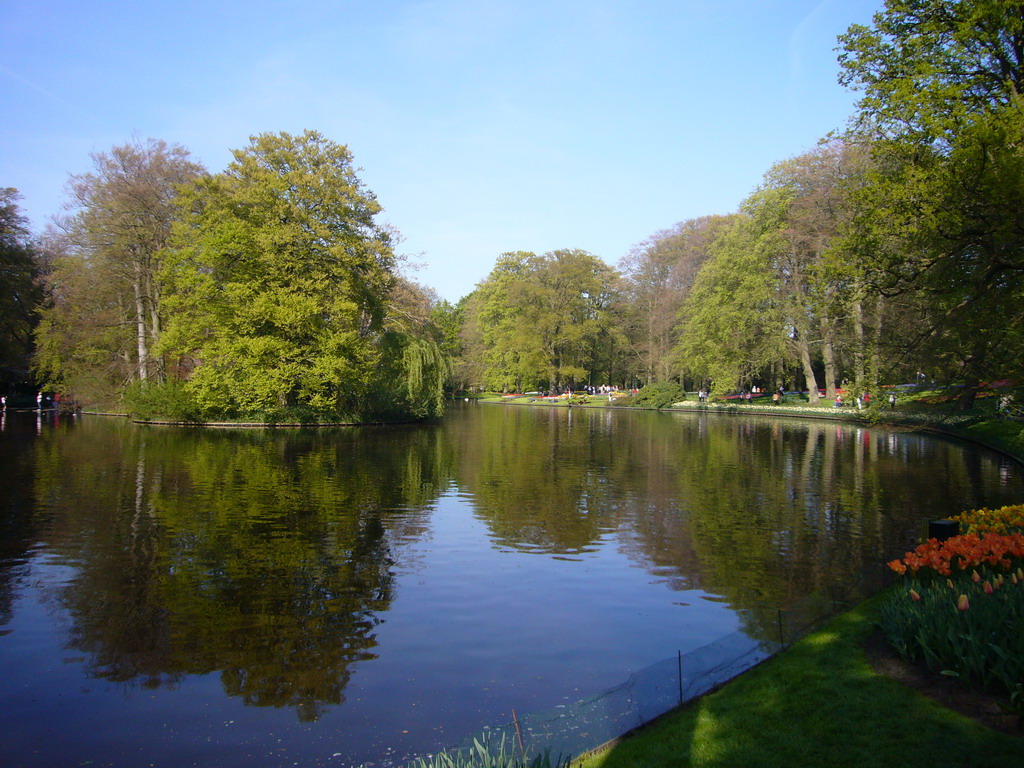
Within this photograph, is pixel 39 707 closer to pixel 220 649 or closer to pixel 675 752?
pixel 220 649

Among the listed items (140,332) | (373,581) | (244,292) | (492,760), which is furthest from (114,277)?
(492,760)

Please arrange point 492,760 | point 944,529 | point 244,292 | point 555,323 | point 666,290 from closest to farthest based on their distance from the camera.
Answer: point 492,760 → point 944,529 → point 244,292 → point 666,290 → point 555,323

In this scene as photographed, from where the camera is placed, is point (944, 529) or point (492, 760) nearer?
point (492, 760)

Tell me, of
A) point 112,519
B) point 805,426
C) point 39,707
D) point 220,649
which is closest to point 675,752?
point 220,649

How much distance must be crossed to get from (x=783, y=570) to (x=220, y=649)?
8.17m

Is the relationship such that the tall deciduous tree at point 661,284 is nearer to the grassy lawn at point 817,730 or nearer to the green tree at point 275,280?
the green tree at point 275,280

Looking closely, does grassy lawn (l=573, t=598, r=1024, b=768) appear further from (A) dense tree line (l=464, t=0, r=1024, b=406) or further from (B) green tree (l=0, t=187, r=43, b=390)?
(B) green tree (l=0, t=187, r=43, b=390)

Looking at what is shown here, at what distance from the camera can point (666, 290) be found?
6669cm

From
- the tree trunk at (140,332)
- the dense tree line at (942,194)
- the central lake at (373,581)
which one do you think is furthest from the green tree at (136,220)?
the dense tree line at (942,194)

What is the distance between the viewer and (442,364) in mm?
41688

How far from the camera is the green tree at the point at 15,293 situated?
146 feet

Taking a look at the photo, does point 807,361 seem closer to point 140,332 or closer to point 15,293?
point 140,332

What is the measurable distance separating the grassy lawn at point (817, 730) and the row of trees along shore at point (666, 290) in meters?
11.5

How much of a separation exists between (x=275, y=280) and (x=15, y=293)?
24.5 meters
